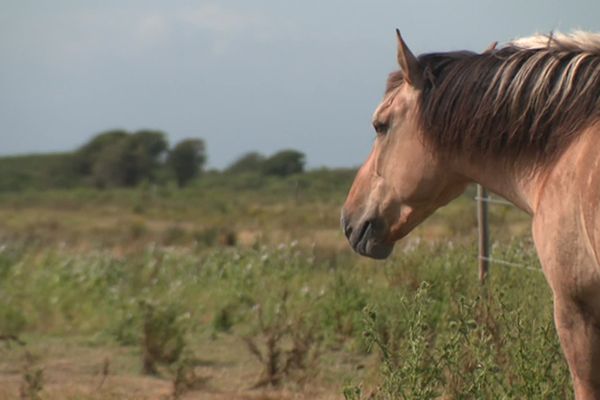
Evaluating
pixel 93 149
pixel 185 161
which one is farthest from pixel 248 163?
pixel 93 149

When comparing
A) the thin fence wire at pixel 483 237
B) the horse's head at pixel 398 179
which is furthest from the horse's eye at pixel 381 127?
the thin fence wire at pixel 483 237

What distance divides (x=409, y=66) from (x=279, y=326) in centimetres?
446

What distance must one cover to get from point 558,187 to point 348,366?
509 centimetres

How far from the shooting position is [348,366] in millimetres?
8836

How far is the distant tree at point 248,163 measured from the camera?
5847cm

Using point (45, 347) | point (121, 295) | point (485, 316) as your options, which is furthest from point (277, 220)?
point (485, 316)

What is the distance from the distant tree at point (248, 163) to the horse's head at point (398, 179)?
170 feet

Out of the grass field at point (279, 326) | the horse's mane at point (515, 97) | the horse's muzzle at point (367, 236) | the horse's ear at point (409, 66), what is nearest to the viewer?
the horse's mane at point (515, 97)

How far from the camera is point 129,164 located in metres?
60.0

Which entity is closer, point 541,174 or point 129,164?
point 541,174

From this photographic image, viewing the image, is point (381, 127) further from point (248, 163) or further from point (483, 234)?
point (248, 163)

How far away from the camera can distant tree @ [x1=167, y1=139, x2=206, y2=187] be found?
6041cm

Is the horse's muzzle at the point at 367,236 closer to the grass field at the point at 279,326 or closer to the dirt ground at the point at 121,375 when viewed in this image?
the grass field at the point at 279,326

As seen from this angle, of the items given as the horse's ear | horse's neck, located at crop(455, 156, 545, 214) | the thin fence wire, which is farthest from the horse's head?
the thin fence wire
